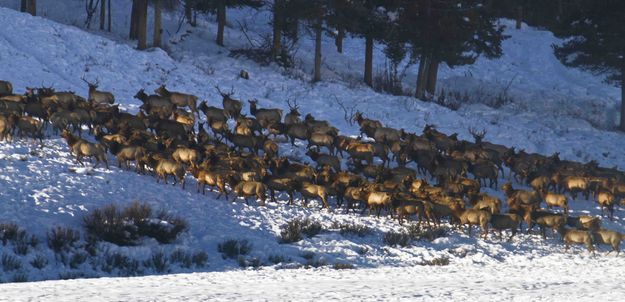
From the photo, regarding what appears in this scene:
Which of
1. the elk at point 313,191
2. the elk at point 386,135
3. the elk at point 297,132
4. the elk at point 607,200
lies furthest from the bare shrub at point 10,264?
the elk at point 607,200

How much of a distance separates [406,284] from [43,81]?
20.4 metres

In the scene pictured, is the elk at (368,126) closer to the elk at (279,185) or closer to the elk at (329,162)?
the elk at (329,162)

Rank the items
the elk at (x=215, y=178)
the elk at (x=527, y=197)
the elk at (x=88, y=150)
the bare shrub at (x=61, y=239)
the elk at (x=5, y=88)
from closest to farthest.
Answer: the bare shrub at (x=61, y=239)
the elk at (x=215, y=178)
the elk at (x=88, y=150)
the elk at (x=527, y=197)
the elk at (x=5, y=88)

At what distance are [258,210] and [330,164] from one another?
415 cm

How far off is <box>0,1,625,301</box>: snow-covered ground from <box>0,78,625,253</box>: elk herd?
0.45 m

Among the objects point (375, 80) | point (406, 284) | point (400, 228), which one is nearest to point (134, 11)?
point (375, 80)

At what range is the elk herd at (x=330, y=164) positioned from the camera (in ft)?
63.0

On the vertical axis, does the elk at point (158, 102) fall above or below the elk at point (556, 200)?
above

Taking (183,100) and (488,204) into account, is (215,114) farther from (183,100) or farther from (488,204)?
(488,204)

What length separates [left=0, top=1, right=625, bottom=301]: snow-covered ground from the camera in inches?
459

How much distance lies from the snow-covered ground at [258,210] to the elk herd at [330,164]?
0.45 metres

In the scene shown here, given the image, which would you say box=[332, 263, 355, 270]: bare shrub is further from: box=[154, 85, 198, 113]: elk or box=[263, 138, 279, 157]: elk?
box=[154, 85, 198, 113]: elk

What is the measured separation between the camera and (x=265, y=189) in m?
19.3

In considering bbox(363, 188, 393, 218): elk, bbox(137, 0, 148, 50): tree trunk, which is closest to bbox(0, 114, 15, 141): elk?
bbox(363, 188, 393, 218): elk
